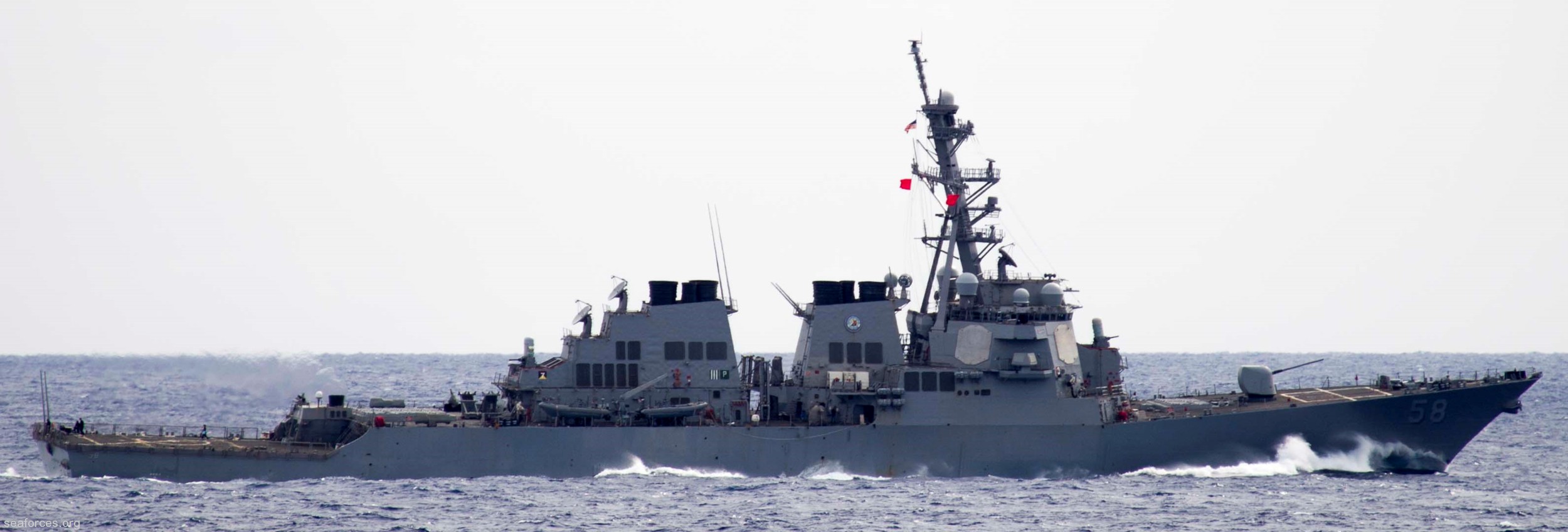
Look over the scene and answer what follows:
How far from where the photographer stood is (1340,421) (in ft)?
117

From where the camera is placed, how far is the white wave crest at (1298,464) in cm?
3538

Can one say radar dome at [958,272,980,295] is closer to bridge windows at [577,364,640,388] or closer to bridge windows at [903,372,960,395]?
bridge windows at [903,372,960,395]

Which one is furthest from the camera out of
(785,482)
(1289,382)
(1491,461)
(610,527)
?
(1289,382)

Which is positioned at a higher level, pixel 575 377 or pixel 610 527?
pixel 575 377

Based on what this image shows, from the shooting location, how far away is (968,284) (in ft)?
116

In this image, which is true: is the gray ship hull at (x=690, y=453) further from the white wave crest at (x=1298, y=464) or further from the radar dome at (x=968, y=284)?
the radar dome at (x=968, y=284)

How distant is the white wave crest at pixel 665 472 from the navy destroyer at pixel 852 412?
0.41 feet

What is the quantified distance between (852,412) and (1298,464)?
10215 mm

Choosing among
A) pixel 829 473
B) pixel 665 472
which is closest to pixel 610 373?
pixel 665 472

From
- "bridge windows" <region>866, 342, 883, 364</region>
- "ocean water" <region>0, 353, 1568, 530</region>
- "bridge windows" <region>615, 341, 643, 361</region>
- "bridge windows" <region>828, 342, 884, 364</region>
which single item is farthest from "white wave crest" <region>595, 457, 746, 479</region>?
"bridge windows" <region>866, 342, 883, 364</region>

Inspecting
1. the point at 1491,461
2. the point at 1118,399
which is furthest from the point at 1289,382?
the point at 1118,399

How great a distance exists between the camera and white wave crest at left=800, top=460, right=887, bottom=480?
3484cm

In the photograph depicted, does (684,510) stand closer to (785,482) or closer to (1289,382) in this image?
(785,482)

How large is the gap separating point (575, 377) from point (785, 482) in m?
5.45
